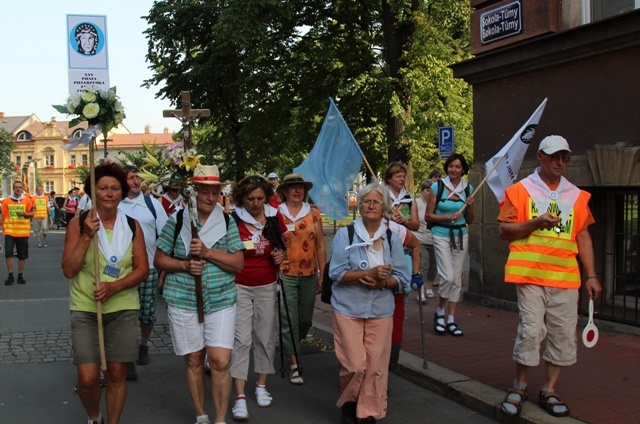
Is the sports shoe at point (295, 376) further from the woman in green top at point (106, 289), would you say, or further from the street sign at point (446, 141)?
the street sign at point (446, 141)

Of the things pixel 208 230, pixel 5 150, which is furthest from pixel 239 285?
pixel 5 150

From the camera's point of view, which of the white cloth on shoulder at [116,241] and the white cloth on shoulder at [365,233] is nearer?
the white cloth on shoulder at [116,241]

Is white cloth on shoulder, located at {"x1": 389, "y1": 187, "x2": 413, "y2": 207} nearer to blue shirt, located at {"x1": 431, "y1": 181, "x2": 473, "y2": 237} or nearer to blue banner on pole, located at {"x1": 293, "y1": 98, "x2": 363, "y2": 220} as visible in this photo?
blue shirt, located at {"x1": 431, "y1": 181, "x2": 473, "y2": 237}

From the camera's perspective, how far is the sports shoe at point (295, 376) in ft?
20.9

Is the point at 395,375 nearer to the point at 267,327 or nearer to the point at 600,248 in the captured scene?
the point at 267,327

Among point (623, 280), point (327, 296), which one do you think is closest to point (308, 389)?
point (327, 296)

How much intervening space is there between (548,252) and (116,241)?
2976mm

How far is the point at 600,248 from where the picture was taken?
8.18 metres

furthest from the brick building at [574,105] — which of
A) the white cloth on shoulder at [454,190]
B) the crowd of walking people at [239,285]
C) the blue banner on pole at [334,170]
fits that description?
the crowd of walking people at [239,285]

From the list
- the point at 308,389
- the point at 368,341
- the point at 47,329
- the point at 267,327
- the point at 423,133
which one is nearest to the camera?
the point at 368,341

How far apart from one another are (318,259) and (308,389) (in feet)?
3.80

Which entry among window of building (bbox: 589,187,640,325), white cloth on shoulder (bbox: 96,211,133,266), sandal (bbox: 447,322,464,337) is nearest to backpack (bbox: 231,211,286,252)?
white cloth on shoulder (bbox: 96,211,133,266)

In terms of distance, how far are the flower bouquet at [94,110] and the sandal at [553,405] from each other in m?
3.63

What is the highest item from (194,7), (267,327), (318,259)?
(194,7)
